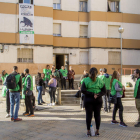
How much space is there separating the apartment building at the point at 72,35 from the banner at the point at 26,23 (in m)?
0.09

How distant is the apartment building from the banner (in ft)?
0.31

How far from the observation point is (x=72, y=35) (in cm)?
1947

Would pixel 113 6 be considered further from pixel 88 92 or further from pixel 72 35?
pixel 88 92

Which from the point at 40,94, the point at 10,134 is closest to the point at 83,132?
the point at 10,134

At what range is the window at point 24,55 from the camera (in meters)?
18.0

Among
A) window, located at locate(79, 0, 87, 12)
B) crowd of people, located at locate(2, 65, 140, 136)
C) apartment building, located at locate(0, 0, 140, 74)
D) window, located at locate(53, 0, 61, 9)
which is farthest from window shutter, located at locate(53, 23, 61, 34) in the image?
crowd of people, located at locate(2, 65, 140, 136)

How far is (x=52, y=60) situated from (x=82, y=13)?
5.99 metres

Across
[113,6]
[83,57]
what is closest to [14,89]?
[83,57]

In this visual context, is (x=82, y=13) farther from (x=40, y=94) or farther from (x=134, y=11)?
(x=40, y=94)

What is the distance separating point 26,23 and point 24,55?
302 centimetres

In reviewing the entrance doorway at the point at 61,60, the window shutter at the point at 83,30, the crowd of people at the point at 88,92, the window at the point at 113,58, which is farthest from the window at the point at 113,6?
the crowd of people at the point at 88,92

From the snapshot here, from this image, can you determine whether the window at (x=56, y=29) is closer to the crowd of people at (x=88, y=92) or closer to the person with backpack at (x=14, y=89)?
the crowd of people at (x=88, y=92)

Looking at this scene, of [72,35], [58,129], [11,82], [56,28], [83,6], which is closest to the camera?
[58,129]

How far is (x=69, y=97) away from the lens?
1164 centimetres
